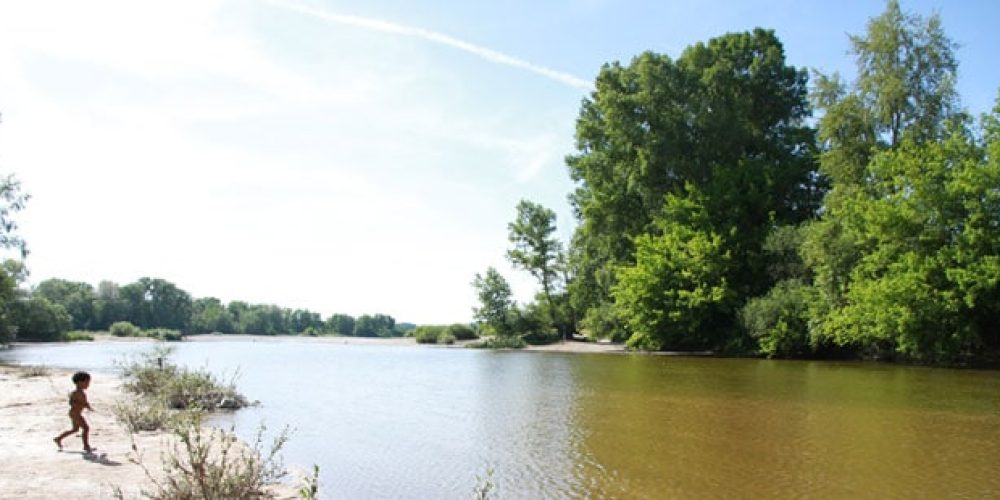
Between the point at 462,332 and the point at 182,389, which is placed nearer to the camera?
the point at 182,389

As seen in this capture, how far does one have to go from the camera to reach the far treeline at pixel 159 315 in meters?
84.0

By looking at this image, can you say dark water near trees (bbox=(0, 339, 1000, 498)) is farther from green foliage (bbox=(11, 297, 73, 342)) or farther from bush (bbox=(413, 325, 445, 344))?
green foliage (bbox=(11, 297, 73, 342))

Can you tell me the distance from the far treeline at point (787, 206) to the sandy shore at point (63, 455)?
2774 cm

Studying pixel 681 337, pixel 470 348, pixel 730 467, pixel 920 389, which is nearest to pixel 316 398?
pixel 730 467

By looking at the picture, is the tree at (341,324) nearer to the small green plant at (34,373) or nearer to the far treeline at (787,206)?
the far treeline at (787,206)

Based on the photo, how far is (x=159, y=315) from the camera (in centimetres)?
13088

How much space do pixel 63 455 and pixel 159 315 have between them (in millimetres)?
134439

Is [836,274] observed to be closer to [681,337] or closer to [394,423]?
[681,337]

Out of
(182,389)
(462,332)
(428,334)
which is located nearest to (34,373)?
(182,389)

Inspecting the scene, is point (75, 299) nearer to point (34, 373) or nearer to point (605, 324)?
point (605, 324)

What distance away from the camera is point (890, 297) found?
28.1 m

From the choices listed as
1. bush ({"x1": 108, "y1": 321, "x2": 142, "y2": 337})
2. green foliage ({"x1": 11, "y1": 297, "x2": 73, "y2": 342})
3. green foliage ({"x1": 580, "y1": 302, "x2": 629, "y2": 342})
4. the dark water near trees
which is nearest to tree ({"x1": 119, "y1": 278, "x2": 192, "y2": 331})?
bush ({"x1": 108, "y1": 321, "x2": 142, "y2": 337})

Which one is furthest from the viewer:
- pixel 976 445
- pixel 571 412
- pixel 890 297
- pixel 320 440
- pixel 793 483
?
pixel 890 297

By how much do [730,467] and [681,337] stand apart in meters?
34.8
